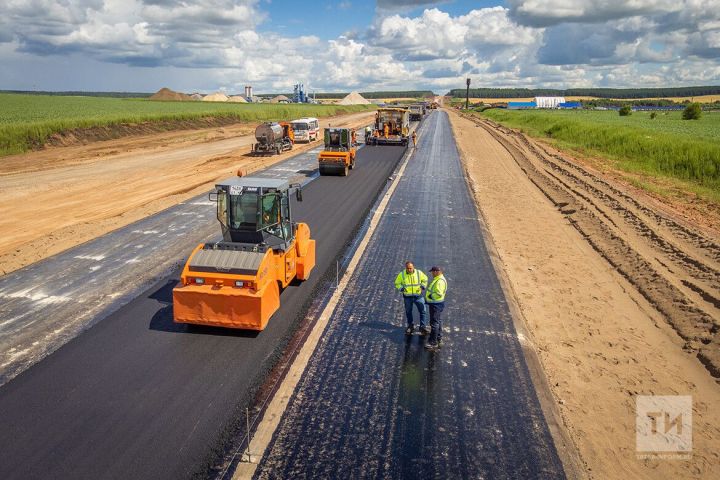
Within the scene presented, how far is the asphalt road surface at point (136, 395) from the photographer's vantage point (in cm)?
614

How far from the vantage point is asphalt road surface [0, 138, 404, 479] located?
20.2 ft

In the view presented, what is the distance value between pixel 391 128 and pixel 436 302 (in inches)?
1328

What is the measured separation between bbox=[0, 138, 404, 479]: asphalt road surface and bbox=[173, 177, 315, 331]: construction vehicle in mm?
581

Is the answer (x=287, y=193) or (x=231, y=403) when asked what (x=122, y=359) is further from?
(x=287, y=193)

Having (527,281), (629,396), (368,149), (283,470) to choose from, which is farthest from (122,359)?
(368,149)

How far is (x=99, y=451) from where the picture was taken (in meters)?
6.26

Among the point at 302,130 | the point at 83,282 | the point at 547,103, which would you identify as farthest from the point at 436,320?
the point at 547,103

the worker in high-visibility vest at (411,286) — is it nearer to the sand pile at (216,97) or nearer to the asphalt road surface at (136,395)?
the asphalt road surface at (136,395)

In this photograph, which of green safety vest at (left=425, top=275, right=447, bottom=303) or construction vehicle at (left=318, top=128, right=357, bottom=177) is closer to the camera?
green safety vest at (left=425, top=275, right=447, bottom=303)

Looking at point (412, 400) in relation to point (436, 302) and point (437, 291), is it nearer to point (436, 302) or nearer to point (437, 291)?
point (436, 302)

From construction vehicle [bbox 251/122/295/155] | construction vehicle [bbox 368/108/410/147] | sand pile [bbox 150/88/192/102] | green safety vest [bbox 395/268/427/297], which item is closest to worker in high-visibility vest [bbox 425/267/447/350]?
green safety vest [bbox 395/268/427/297]

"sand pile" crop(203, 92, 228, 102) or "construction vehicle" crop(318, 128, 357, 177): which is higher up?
"sand pile" crop(203, 92, 228, 102)

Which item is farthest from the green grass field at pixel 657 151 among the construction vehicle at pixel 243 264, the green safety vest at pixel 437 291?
the construction vehicle at pixel 243 264

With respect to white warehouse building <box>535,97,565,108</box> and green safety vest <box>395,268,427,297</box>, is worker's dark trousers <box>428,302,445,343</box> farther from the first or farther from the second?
white warehouse building <box>535,97,565,108</box>
